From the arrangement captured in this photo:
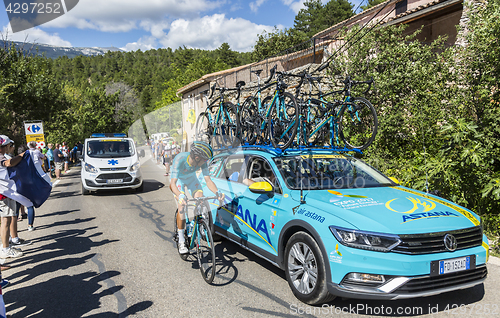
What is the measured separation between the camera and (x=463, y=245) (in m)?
3.42

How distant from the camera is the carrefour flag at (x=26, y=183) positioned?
584cm

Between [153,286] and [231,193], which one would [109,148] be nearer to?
[231,193]

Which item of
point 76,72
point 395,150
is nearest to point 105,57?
point 76,72

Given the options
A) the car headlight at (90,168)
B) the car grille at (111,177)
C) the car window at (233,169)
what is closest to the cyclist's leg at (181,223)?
the car window at (233,169)

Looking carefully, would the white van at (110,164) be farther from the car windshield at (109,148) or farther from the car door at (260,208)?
the car door at (260,208)

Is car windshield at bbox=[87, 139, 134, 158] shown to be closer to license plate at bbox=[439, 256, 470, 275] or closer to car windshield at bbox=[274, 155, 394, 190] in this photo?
car windshield at bbox=[274, 155, 394, 190]

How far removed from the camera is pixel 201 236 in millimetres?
4820

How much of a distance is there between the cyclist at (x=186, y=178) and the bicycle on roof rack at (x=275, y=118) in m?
1.18

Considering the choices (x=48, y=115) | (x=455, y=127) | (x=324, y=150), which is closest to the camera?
(x=324, y=150)

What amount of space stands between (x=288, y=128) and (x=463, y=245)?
9.53 ft

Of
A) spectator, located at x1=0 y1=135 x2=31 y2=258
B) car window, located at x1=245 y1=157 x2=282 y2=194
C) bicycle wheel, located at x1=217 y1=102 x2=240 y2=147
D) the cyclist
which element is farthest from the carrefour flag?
car window, located at x1=245 y1=157 x2=282 y2=194

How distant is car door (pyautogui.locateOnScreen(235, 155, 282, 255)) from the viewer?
4.37m

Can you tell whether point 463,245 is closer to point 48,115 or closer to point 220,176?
point 220,176

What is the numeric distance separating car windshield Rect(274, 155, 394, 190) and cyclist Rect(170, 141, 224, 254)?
1.07 m
